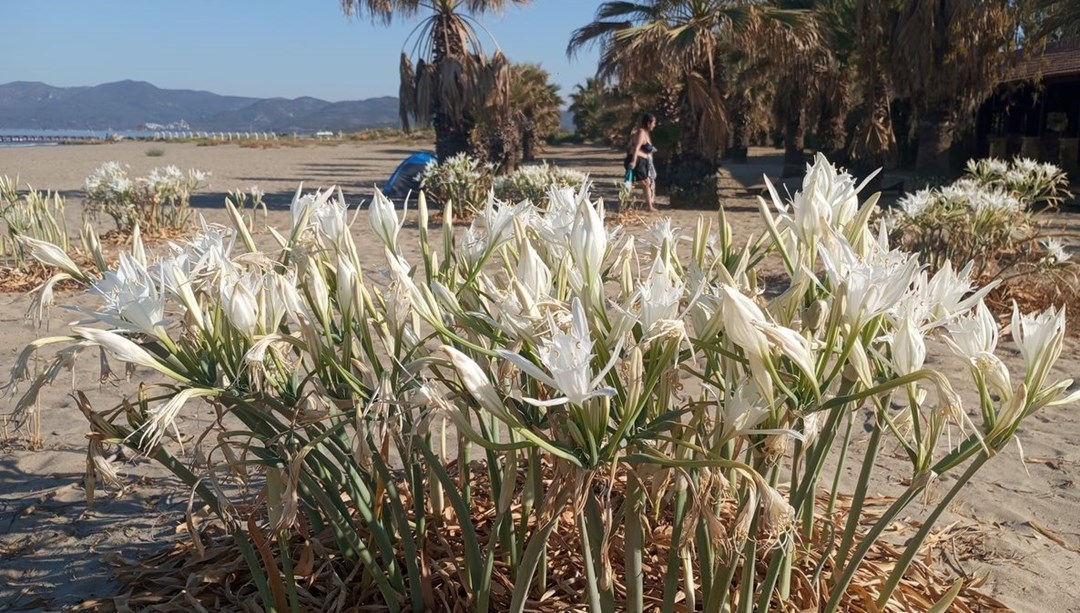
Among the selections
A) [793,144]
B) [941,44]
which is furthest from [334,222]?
[793,144]

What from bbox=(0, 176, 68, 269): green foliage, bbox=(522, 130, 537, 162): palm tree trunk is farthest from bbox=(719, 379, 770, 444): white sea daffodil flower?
bbox=(522, 130, 537, 162): palm tree trunk

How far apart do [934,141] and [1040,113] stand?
13.8 feet

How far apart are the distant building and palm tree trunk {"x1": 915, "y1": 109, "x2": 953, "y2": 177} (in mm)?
1400

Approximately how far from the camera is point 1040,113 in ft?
59.4

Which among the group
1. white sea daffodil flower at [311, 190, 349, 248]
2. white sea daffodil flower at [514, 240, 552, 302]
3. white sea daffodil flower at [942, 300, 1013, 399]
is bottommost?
white sea daffodil flower at [942, 300, 1013, 399]

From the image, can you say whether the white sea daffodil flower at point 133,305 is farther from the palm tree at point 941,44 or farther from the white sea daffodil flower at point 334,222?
the palm tree at point 941,44

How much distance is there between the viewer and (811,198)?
4.41 ft

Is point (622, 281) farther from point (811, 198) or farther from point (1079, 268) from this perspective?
point (1079, 268)

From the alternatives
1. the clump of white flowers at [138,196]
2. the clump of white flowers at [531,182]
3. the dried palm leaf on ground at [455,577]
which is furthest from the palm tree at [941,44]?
the dried palm leaf on ground at [455,577]

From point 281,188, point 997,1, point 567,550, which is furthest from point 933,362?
point 281,188

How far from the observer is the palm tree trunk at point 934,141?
15766 millimetres

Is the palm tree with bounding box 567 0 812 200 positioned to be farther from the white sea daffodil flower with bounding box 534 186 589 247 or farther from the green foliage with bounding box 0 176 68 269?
the white sea daffodil flower with bounding box 534 186 589 247

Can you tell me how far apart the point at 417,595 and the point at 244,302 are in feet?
2.45

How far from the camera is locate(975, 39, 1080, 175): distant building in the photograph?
1603 centimetres
